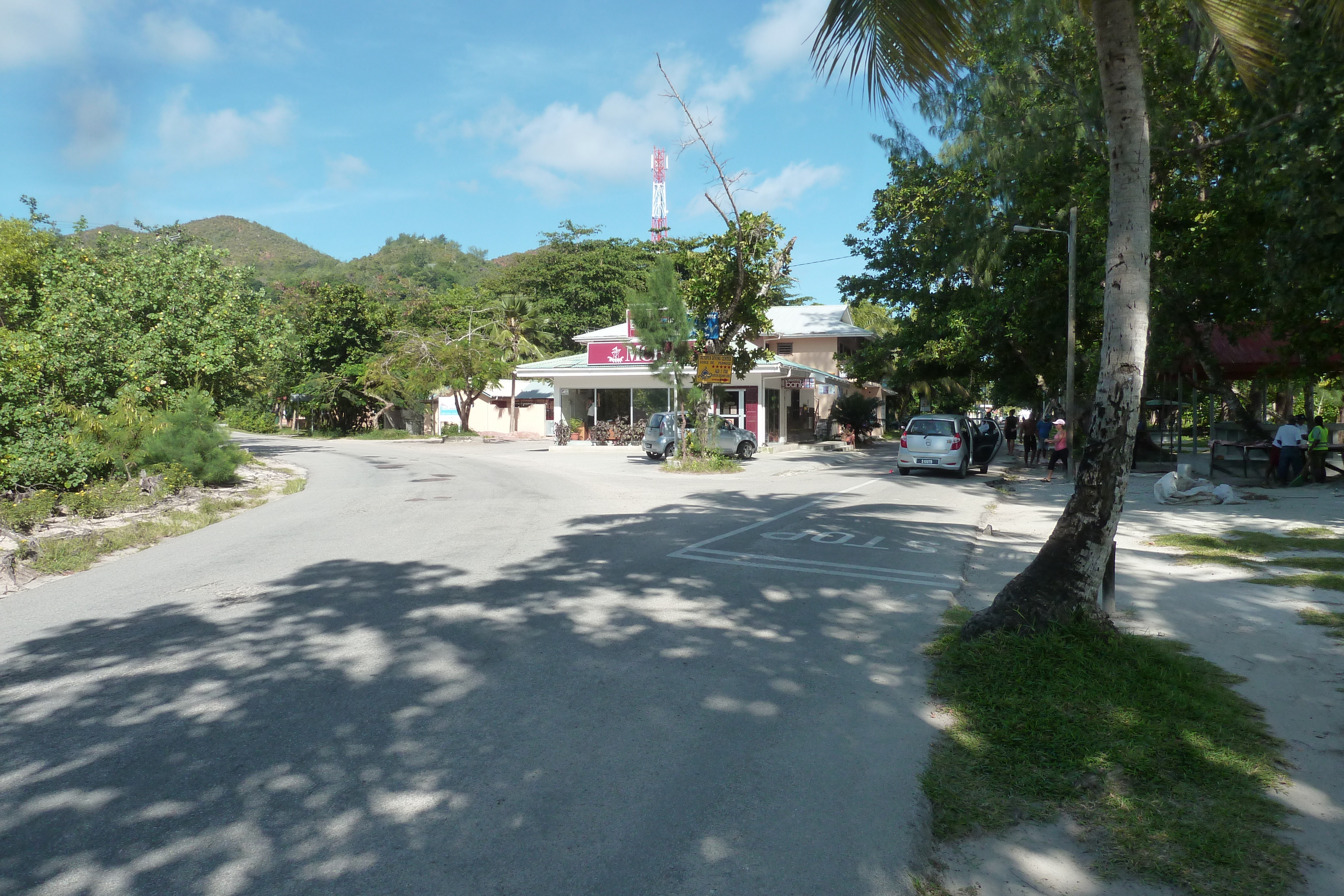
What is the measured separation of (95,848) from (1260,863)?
4.48 metres

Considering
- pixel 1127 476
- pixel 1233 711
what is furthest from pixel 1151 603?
pixel 1233 711

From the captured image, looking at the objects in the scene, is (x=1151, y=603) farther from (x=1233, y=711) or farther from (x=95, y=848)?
(x=95, y=848)

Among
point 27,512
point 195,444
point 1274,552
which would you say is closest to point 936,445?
point 1274,552

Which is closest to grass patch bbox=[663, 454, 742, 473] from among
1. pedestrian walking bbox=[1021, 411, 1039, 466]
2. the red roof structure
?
pedestrian walking bbox=[1021, 411, 1039, 466]

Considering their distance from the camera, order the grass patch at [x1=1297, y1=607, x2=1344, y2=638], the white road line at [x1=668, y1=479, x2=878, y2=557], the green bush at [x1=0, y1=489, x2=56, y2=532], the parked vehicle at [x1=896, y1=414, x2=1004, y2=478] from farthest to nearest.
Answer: the parked vehicle at [x1=896, y1=414, x2=1004, y2=478] → the green bush at [x1=0, y1=489, x2=56, y2=532] → the white road line at [x1=668, y1=479, x2=878, y2=557] → the grass patch at [x1=1297, y1=607, x2=1344, y2=638]

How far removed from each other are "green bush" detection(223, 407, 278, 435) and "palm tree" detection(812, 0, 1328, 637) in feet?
190

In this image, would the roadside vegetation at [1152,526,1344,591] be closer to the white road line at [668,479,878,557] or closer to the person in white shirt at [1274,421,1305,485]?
the white road line at [668,479,878,557]

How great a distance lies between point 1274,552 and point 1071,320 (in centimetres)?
1223

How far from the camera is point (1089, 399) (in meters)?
29.2

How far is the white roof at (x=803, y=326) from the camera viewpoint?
132 ft

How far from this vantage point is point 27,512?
1268 cm

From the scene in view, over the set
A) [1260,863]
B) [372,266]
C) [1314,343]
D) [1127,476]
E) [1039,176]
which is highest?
[372,266]

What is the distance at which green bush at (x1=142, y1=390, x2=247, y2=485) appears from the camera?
55.5 ft

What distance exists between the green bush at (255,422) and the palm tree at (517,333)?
1732 cm
